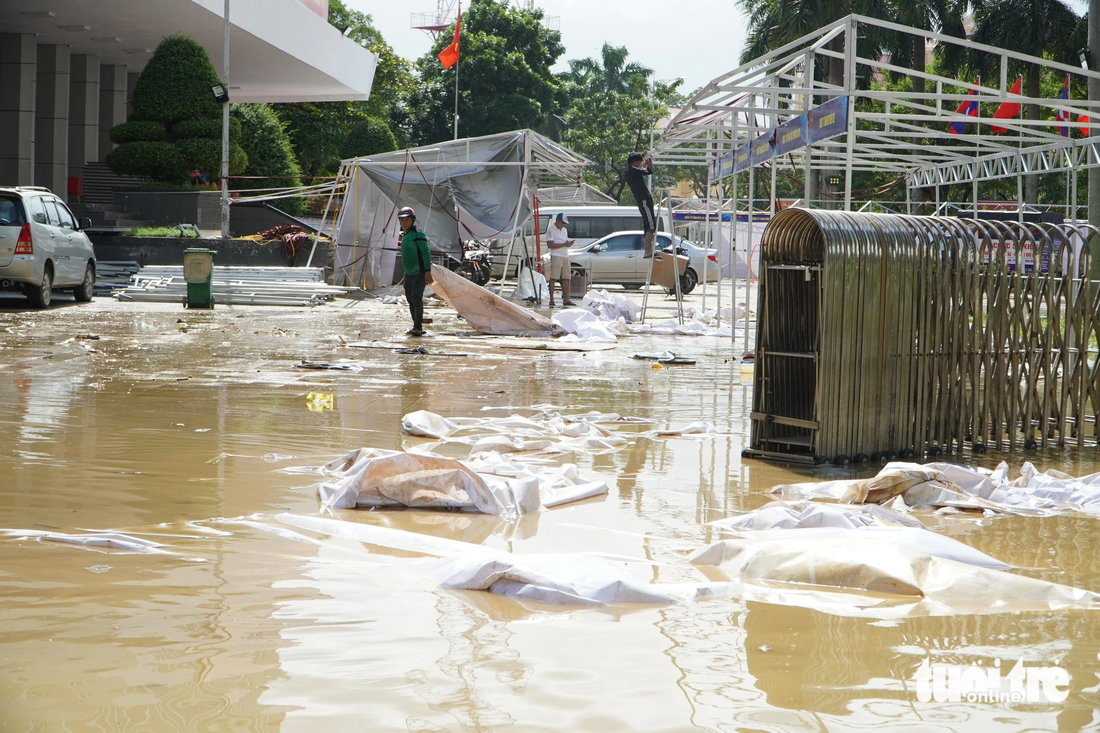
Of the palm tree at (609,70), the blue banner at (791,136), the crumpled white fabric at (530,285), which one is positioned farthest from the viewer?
the palm tree at (609,70)

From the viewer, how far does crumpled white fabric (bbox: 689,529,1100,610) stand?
12.3ft

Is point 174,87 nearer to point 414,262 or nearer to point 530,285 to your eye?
point 530,285

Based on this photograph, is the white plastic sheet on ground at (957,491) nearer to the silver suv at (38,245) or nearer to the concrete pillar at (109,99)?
the silver suv at (38,245)

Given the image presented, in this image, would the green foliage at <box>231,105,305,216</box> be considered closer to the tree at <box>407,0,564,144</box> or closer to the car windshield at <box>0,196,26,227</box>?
the car windshield at <box>0,196,26,227</box>

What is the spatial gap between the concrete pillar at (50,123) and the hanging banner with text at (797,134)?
74.3 ft

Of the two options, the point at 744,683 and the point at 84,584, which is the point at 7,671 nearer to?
the point at 84,584

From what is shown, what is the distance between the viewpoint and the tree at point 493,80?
5372 centimetres

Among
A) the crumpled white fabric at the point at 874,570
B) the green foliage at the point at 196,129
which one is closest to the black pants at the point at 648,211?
the crumpled white fabric at the point at 874,570

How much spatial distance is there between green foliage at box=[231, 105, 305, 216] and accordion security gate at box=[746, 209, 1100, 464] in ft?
87.8

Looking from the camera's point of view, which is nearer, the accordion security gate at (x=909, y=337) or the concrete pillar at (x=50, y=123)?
the accordion security gate at (x=909, y=337)

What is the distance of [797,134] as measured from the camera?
9906mm

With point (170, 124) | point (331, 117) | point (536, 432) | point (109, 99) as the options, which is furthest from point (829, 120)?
point (331, 117)

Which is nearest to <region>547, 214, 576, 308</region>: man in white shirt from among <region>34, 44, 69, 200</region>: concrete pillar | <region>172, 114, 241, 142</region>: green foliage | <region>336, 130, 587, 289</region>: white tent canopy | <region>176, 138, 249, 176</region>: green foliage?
<region>336, 130, 587, 289</region>: white tent canopy

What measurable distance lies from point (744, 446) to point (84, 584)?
14.7ft
